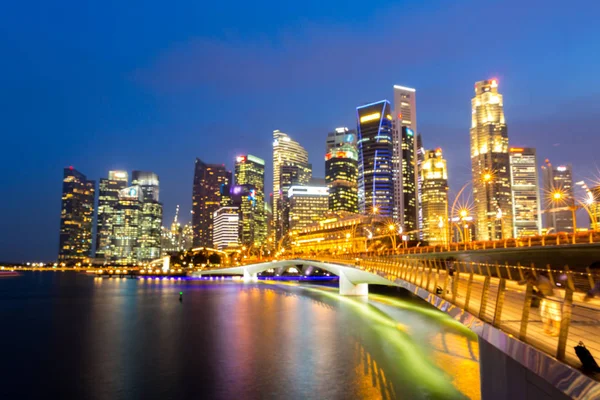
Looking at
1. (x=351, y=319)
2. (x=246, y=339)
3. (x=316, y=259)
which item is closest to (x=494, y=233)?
(x=316, y=259)

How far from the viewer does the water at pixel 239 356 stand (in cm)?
1928

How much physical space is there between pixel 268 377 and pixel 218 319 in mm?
23236

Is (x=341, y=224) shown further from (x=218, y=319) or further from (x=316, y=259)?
(x=218, y=319)

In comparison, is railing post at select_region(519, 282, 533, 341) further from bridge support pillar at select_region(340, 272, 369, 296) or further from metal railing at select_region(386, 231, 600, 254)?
bridge support pillar at select_region(340, 272, 369, 296)

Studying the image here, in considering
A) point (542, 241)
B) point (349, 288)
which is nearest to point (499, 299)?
point (542, 241)

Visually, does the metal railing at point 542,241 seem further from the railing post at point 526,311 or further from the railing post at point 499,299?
the railing post at point 526,311

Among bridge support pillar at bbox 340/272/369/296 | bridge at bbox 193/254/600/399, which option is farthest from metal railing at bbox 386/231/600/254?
bridge at bbox 193/254/600/399

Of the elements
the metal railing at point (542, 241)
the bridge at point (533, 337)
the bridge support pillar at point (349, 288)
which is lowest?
the bridge support pillar at point (349, 288)

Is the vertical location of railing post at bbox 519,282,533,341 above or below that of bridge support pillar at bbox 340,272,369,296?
above

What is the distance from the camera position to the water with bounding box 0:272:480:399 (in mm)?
19281

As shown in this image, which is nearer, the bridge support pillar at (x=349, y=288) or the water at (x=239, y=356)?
the water at (x=239, y=356)

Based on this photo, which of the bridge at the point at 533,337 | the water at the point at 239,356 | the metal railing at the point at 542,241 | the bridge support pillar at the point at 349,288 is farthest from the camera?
the bridge support pillar at the point at 349,288

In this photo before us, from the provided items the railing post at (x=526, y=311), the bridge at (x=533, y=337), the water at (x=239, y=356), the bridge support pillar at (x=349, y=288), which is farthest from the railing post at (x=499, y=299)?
the bridge support pillar at (x=349, y=288)

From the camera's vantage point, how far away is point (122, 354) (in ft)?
89.9
